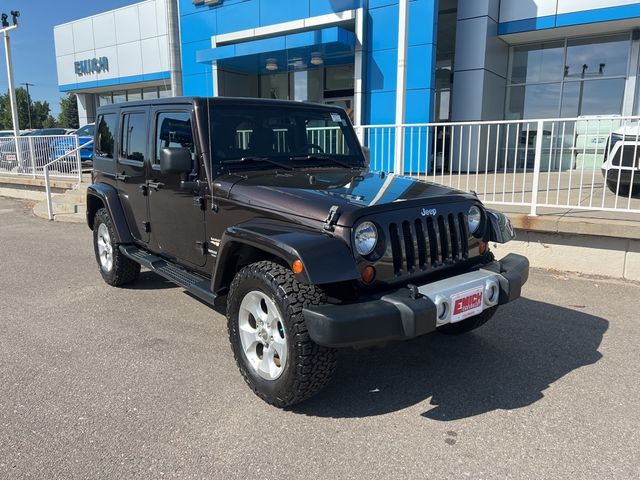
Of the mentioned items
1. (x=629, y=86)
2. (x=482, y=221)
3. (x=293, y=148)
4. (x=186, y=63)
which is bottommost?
(x=482, y=221)

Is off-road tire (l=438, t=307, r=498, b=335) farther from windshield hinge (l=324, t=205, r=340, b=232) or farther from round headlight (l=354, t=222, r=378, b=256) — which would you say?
windshield hinge (l=324, t=205, r=340, b=232)

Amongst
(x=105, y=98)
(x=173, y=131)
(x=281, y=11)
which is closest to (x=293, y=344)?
(x=173, y=131)

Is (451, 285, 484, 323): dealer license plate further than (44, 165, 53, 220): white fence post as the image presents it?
No

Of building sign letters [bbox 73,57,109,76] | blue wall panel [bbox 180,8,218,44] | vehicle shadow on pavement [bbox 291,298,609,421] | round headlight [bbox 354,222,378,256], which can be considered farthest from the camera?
building sign letters [bbox 73,57,109,76]

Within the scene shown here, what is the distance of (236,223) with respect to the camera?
346 centimetres

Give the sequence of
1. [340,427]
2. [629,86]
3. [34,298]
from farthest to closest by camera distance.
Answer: [629,86], [34,298], [340,427]

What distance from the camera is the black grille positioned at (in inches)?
118

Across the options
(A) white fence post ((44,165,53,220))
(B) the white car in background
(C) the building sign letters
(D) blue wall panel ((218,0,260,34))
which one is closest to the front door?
(B) the white car in background

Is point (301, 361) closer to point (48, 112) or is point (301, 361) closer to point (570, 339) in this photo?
point (570, 339)

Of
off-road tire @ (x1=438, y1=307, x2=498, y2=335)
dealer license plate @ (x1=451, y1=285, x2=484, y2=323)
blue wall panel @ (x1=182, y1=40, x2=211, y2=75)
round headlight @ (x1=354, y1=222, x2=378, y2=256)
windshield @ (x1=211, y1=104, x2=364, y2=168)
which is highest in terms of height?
blue wall panel @ (x1=182, y1=40, x2=211, y2=75)

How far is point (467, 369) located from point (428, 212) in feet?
4.16

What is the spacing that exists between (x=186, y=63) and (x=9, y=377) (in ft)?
55.4

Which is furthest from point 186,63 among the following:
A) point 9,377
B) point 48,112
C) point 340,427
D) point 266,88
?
point 48,112

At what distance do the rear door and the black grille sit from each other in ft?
9.01
